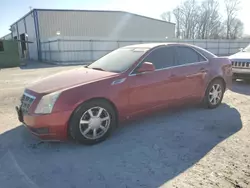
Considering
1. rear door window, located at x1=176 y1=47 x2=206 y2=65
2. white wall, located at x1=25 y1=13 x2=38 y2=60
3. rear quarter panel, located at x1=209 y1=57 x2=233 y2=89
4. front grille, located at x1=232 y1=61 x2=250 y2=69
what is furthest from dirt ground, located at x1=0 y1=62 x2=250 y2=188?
white wall, located at x1=25 y1=13 x2=38 y2=60

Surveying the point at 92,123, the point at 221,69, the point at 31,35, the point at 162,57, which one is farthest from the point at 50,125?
the point at 31,35

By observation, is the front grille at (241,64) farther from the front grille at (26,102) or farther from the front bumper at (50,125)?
the front grille at (26,102)

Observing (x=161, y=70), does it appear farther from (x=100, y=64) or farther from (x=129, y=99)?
(x=100, y=64)

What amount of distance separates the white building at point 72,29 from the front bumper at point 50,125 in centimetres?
1987

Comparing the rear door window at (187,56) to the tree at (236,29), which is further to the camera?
the tree at (236,29)

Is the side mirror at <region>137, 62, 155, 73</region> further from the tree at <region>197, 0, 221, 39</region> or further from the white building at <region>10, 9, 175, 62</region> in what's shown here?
the tree at <region>197, 0, 221, 39</region>

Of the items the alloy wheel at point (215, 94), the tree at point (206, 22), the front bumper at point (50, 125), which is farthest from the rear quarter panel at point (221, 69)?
the tree at point (206, 22)

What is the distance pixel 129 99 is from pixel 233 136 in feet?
6.09

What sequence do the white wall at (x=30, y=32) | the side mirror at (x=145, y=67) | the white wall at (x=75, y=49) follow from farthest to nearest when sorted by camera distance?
the white wall at (x=30, y=32)
the white wall at (x=75, y=49)
the side mirror at (x=145, y=67)

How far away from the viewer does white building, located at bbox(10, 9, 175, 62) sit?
23.6 metres

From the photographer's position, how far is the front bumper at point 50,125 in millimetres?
3340

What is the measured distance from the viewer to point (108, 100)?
371 cm

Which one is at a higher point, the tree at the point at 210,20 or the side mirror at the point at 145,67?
the tree at the point at 210,20

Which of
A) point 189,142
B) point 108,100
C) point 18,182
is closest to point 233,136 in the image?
point 189,142
